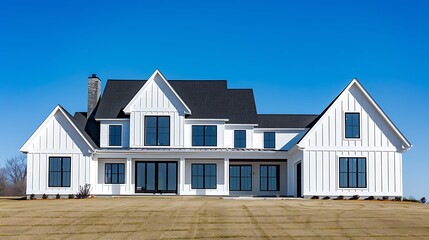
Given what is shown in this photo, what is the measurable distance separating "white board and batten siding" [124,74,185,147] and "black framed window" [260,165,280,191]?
7165 millimetres

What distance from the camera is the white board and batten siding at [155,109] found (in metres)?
46.0

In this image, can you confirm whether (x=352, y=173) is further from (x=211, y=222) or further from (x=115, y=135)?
(x=211, y=222)

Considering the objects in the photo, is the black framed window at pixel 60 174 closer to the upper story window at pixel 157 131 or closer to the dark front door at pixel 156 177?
the dark front door at pixel 156 177

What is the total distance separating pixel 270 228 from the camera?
75.9ft

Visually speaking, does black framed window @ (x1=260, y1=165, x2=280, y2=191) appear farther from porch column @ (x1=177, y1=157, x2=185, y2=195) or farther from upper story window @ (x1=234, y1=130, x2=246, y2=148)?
porch column @ (x1=177, y1=157, x2=185, y2=195)

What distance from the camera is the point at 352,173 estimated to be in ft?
135

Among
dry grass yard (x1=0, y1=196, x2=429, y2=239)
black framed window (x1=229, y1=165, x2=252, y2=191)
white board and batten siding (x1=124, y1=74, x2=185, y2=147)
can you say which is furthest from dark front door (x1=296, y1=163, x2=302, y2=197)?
dry grass yard (x1=0, y1=196, x2=429, y2=239)

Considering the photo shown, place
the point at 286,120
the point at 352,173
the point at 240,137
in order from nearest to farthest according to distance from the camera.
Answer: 1. the point at 352,173
2. the point at 240,137
3. the point at 286,120

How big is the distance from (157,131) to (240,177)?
762 cm

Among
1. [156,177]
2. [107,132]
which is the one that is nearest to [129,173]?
[156,177]

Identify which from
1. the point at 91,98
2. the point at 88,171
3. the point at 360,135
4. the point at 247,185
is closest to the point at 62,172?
the point at 88,171

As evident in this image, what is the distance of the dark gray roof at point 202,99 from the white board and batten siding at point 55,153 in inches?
139

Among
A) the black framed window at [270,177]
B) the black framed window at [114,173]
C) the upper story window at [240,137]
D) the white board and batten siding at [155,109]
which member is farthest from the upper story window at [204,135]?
the black framed window at [114,173]

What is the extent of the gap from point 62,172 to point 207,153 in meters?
10.4
